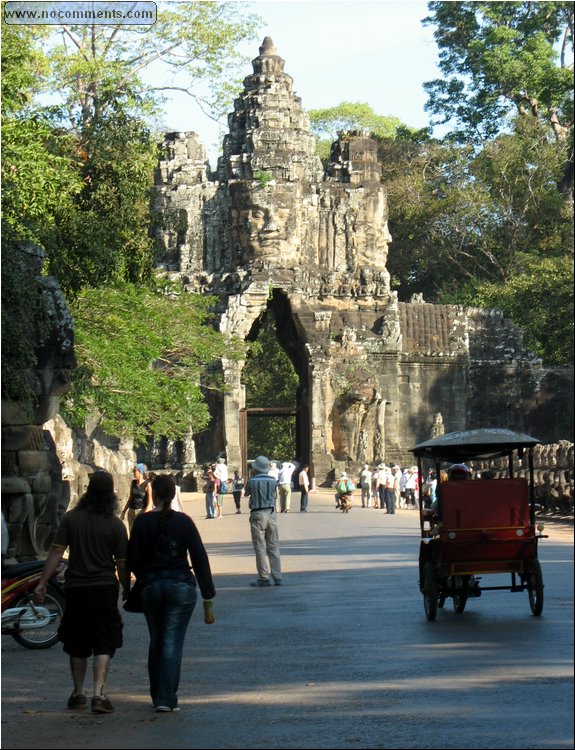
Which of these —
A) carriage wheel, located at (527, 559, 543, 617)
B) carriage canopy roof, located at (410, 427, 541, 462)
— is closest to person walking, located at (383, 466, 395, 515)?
carriage canopy roof, located at (410, 427, 541, 462)

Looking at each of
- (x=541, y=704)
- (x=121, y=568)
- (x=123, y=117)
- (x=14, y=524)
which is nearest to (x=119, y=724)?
(x=121, y=568)

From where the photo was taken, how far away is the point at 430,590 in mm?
12688

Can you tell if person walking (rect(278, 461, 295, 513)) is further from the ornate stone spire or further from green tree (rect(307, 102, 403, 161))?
green tree (rect(307, 102, 403, 161))

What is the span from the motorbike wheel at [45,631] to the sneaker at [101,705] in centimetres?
338

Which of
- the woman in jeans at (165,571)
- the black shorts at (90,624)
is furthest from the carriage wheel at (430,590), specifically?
the black shorts at (90,624)

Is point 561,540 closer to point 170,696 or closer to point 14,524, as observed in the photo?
point 14,524

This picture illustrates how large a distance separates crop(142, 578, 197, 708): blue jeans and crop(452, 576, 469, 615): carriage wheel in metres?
4.38

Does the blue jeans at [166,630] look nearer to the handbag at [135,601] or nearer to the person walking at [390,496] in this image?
the handbag at [135,601]

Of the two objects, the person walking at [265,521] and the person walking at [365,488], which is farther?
the person walking at [365,488]

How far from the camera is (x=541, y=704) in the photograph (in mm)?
7750

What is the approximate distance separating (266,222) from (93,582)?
4317 cm

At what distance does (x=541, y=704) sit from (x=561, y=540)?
1391cm

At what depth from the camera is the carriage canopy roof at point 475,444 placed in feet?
44.1

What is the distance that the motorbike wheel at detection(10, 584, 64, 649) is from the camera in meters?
12.2
